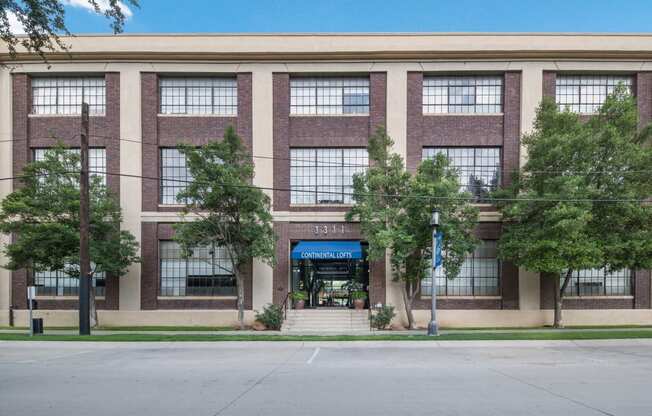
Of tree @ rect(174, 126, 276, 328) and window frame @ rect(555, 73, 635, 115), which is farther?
window frame @ rect(555, 73, 635, 115)

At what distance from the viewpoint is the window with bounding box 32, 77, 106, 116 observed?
24969 mm

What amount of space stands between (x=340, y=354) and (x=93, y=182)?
14871mm

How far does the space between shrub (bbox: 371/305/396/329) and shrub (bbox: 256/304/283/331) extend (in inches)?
170

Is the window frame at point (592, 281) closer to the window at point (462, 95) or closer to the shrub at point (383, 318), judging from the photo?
the shrub at point (383, 318)

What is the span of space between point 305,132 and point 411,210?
301 inches

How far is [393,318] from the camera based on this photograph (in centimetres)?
2305

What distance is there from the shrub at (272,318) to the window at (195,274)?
3151 millimetres

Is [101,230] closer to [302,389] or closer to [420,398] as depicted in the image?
[302,389]

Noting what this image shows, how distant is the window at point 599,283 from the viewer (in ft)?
78.7

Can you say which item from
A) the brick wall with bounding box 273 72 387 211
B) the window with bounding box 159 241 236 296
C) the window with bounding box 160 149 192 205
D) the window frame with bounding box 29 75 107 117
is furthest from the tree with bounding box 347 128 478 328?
the window frame with bounding box 29 75 107 117

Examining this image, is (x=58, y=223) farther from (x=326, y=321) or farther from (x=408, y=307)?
(x=408, y=307)

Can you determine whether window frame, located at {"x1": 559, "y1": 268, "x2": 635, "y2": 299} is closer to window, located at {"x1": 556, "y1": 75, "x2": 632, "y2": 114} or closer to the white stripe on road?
window, located at {"x1": 556, "y1": 75, "x2": 632, "y2": 114}

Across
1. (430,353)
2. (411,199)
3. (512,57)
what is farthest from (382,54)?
(430,353)

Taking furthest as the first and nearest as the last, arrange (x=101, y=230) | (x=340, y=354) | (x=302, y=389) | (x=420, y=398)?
(x=101, y=230), (x=340, y=354), (x=302, y=389), (x=420, y=398)
